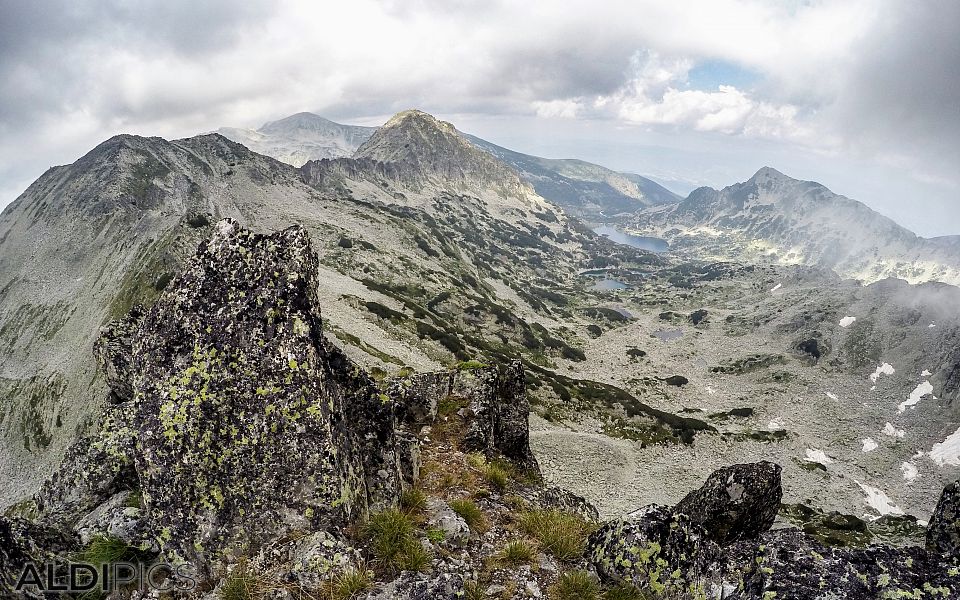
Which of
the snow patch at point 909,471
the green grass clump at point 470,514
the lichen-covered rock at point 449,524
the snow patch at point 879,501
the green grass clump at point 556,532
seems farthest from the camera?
the snow patch at point 909,471

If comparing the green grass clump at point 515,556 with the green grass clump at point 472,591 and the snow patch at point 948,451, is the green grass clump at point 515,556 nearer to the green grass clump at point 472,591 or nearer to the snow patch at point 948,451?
the green grass clump at point 472,591

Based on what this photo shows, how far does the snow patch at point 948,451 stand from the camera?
7312 cm

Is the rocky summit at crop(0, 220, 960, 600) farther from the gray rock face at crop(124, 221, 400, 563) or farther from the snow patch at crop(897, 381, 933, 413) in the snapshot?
the snow patch at crop(897, 381, 933, 413)

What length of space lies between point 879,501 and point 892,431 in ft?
110

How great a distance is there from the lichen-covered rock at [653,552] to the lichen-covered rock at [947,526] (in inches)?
217

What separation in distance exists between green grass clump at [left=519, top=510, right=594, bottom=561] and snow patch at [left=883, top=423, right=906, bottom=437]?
4188 inches

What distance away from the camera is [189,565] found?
22.0 feet

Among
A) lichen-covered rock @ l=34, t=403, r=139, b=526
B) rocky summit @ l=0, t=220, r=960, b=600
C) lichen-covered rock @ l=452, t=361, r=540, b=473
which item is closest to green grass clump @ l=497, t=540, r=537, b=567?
rocky summit @ l=0, t=220, r=960, b=600

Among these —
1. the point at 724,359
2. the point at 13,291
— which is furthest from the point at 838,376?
the point at 13,291

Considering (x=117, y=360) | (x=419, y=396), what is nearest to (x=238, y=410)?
(x=419, y=396)

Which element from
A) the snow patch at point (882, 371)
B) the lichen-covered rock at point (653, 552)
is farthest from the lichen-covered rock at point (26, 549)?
the snow patch at point (882, 371)

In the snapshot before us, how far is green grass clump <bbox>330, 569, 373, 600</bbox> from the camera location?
626 cm

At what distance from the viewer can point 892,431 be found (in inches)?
3268

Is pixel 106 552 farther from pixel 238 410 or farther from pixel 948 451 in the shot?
pixel 948 451
